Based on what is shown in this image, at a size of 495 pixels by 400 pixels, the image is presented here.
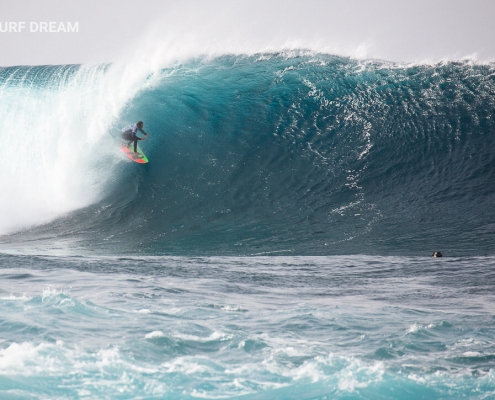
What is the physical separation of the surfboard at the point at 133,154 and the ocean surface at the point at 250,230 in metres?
0.20

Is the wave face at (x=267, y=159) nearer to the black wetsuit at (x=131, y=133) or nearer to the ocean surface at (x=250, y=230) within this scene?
the ocean surface at (x=250, y=230)

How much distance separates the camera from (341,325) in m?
7.20

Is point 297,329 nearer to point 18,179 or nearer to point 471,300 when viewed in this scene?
point 471,300

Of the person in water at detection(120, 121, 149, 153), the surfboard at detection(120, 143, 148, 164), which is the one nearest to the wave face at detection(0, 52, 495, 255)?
the surfboard at detection(120, 143, 148, 164)

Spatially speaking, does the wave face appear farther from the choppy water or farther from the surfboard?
the choppy water

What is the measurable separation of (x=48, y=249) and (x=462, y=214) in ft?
28.7

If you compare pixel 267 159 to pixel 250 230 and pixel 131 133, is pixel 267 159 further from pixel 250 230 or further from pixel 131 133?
pixel 131 133

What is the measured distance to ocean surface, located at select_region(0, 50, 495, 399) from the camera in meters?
5.95

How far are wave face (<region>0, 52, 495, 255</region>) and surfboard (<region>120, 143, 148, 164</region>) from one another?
0.63 feet

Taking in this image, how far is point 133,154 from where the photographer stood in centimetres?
1688

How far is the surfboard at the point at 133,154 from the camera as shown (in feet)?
54.7

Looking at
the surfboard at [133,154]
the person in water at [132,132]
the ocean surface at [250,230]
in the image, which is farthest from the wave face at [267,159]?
the person in water at [132,132]

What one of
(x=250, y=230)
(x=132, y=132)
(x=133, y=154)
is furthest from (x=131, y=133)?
(x=250, y=230)

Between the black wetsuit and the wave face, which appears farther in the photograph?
the black wetsuit
